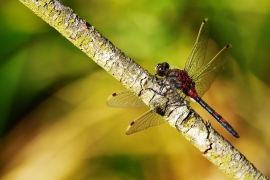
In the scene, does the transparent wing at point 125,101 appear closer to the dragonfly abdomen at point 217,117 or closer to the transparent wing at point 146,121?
the transparent wing at point 146,121

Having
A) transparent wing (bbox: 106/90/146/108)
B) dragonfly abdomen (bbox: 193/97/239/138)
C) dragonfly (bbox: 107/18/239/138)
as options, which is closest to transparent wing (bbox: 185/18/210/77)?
dragonfly (bbox: 107/18/239/138)

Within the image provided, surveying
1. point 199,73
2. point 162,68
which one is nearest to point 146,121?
point 162,68

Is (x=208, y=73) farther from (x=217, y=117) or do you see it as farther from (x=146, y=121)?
(x=146, y=121)

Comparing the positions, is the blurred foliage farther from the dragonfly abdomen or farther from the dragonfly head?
the dragonfly head

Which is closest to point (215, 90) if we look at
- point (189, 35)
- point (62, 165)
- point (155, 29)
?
point (189, 35)

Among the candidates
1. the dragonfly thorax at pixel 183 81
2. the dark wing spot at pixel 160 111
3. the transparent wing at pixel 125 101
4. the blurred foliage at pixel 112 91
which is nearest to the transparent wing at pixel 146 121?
the transparent wing at pixel 125 101
